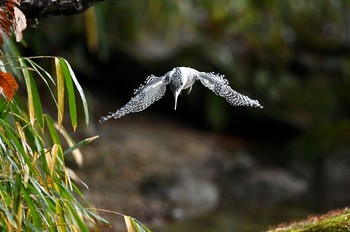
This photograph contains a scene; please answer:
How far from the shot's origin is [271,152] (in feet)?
28.5

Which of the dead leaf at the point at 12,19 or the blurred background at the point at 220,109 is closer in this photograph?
the dead leaf at the point at 12,19

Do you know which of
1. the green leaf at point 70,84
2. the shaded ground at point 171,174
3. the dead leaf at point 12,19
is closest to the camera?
the dead leaf at point 12,19

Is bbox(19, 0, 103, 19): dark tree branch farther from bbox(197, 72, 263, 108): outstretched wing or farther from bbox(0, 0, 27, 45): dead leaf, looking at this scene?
bbox(197, 72, 263, 108): outstretched wing

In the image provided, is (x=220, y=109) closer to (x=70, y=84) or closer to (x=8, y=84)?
(x=70, y=84)

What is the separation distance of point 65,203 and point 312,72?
6.86 m

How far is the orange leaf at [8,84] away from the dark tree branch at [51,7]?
36 cm

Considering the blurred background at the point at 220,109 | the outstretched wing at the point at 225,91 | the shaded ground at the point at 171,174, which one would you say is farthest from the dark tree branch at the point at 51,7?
the blurred background at the point at 220,109

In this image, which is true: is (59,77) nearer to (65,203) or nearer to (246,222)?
(65,203)

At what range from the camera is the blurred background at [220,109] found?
759 centimetres

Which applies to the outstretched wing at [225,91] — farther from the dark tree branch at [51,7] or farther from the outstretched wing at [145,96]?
the dark tree branch at [51,7]

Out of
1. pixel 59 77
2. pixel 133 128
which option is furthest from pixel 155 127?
pixel 59 77

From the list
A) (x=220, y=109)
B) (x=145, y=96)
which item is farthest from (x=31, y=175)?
(x=220, y=109)

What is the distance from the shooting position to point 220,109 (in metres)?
8.83

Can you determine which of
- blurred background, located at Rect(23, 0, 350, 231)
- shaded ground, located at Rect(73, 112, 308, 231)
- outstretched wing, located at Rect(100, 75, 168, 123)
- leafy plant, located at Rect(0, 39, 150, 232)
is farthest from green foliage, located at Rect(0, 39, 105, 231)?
blurred background, located at Rect(23, 0, 350, 231)
